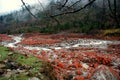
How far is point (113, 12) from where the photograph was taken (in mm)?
2785

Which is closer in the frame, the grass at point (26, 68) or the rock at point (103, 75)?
the grass at point (26, 68)

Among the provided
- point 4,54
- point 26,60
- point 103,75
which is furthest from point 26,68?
point 103,75

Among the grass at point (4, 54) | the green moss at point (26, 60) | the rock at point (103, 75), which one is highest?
the grass at point (4, 54)


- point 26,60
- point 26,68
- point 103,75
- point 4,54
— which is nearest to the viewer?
point 26,68

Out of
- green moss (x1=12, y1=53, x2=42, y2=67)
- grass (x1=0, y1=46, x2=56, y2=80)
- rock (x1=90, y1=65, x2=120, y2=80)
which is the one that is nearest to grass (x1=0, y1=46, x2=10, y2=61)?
grass (x1=0, y1=46, x2=56, y2=80)

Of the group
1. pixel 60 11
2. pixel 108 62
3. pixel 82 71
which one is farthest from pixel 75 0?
pixel 108 62

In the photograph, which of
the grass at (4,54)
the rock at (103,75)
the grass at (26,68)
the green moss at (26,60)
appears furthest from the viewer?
the rock at (103,75)

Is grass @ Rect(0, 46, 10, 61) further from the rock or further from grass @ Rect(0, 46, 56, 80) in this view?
the rock

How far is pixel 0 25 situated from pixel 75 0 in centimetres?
16314

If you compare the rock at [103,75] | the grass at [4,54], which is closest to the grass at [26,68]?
the grass at [4,54]

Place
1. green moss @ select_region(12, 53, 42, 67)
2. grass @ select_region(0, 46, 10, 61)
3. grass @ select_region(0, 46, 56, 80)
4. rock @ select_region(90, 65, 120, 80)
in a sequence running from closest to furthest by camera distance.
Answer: grass @ select_region(0, 46, 56, 80), green moss @ select_region(12, 53, 42, 67), grass @ select_region(0, 46, 10, 61), rock @ select_region(90, 65, 120, 80)

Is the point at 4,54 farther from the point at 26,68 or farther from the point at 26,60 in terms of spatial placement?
the point at 26,68

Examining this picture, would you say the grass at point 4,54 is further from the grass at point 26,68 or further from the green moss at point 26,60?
the green moss at point 26,60

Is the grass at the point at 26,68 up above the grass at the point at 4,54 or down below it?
below
